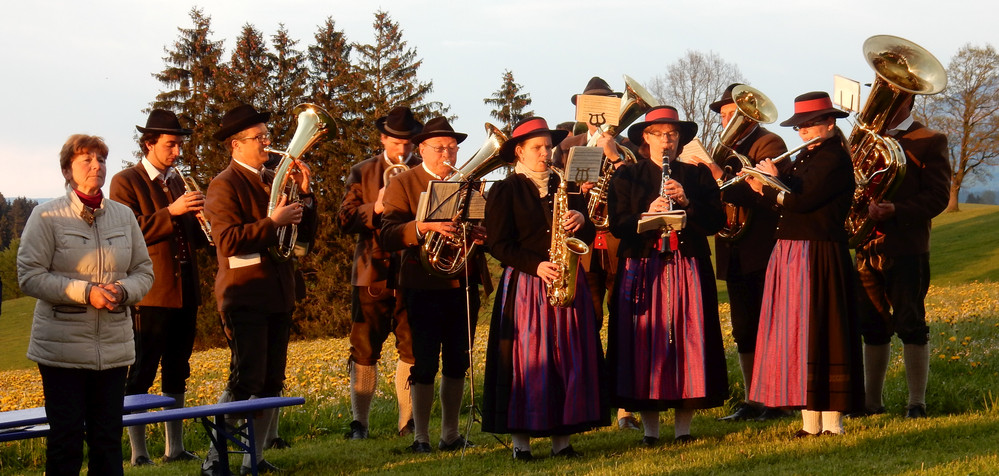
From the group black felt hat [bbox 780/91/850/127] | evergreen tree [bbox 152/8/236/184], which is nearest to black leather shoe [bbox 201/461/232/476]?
black felt hat [bbox 780/91/850/127]

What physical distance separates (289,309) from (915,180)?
187 inches

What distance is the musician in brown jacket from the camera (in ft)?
26.2

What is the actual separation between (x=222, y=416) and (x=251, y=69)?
32.7 metres

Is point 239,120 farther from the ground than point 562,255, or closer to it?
farther from the ground

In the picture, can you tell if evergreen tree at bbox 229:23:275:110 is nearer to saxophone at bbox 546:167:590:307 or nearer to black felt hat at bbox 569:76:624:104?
black felt hat at bbox 569:76:624:104

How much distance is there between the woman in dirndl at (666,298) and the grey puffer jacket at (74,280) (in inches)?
129

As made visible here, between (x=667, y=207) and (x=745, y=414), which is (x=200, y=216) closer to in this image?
(x=667, y=207)

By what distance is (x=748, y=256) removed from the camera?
852 cm

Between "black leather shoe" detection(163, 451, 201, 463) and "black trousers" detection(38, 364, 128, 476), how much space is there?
2.37 m

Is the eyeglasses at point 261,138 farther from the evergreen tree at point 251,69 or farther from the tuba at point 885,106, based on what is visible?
the evergreen tree at point 251,69

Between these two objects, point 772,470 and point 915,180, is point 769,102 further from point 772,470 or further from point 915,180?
point 772,470

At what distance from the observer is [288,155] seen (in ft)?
23.6

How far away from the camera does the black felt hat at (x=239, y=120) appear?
7250 mm

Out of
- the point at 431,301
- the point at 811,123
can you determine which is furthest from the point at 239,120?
the point at 811,123
